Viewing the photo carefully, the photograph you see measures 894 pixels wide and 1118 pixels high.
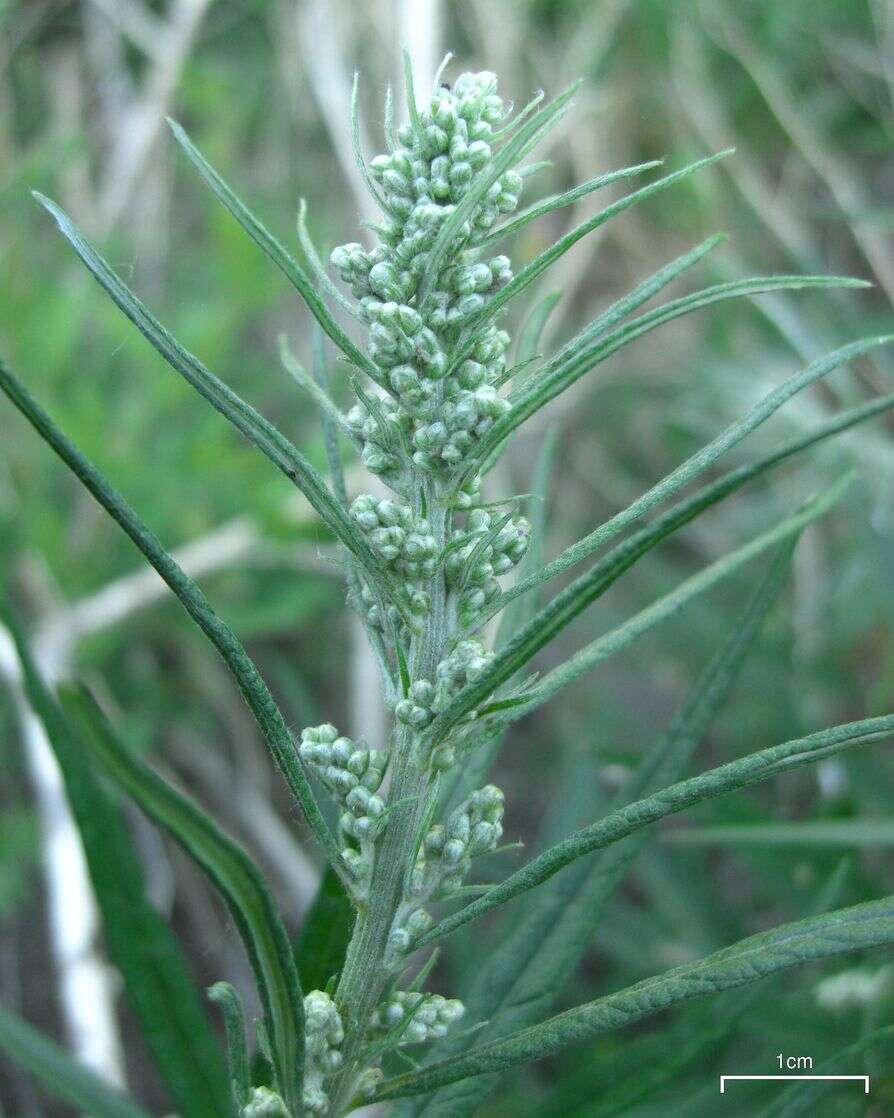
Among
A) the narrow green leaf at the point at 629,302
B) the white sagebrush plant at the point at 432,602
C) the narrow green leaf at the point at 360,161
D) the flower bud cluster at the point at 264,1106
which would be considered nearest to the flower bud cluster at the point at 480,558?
the white sagebrush plant at the point at 432,602

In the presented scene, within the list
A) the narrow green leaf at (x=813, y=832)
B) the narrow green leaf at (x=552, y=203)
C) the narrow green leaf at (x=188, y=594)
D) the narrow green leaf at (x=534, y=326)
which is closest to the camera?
the narrow green leaf at (x=188, y=594)

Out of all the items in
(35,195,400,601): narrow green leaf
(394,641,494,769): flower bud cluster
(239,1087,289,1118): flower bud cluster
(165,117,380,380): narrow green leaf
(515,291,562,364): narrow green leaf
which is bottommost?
(239,1087,289,1118): flower bud cluster

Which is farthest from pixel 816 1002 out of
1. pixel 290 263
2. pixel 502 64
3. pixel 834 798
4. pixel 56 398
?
pixel 502 64

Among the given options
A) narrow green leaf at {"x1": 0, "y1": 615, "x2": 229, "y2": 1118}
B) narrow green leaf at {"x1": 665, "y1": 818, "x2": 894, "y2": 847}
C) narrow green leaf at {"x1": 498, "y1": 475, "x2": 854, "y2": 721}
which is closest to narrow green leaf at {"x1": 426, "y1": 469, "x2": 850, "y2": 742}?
narrow green leaf at {"x1": 498, "y1": 475, "x2": 854, "y2": 721}

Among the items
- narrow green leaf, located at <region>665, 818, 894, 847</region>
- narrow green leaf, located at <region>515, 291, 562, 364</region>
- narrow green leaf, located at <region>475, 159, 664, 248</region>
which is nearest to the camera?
narrow green leaf, located at <region>475, 159, 664, 248</region>

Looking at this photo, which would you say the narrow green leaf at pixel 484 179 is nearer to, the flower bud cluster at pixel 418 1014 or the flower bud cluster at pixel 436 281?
the flower bud cluster at pixel 436 281

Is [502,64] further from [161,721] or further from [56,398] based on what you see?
[161,721]

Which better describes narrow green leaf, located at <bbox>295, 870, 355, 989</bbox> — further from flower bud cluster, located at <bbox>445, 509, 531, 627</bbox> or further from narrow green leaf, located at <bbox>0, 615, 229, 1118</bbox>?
flower bud cluster, located at <bbox>445, 509, 531, 627</bbox>
